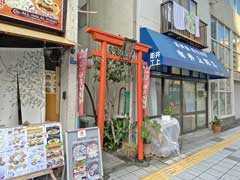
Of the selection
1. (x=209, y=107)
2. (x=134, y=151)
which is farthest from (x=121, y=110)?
(x=209, y=107)

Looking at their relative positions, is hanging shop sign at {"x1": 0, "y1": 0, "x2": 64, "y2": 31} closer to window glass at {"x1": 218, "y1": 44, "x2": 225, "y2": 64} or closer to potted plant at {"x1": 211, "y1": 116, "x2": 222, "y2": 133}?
potted plant at {"x1": 211, "y1": 116, "x2": 222, "y2": 133}

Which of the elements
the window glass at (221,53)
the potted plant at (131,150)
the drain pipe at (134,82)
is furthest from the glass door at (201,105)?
the potted plant at (131,150)

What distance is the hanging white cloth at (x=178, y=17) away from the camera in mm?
6733

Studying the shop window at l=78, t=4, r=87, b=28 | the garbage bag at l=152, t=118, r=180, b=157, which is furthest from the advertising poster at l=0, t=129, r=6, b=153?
the shop window at l=78, t=4, r=87, b=28

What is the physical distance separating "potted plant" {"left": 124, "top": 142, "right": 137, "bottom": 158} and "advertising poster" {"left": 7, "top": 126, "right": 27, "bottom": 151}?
8.72 feet

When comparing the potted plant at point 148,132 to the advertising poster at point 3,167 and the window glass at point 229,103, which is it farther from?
the window glass at point 229,103

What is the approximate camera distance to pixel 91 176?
147 inches

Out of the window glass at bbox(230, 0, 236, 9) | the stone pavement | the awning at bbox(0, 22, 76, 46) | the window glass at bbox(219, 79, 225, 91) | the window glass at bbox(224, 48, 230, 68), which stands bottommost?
the stone pavement

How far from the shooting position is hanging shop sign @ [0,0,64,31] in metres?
3.41

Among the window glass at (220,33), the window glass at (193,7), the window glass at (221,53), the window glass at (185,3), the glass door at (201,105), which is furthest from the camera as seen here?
the window glass at (220,33)

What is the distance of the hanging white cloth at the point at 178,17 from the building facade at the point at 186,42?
0.88 feet

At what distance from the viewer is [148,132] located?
16.5 feet

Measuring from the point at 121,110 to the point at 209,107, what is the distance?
5388 millimetres

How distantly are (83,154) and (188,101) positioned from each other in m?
6.00
